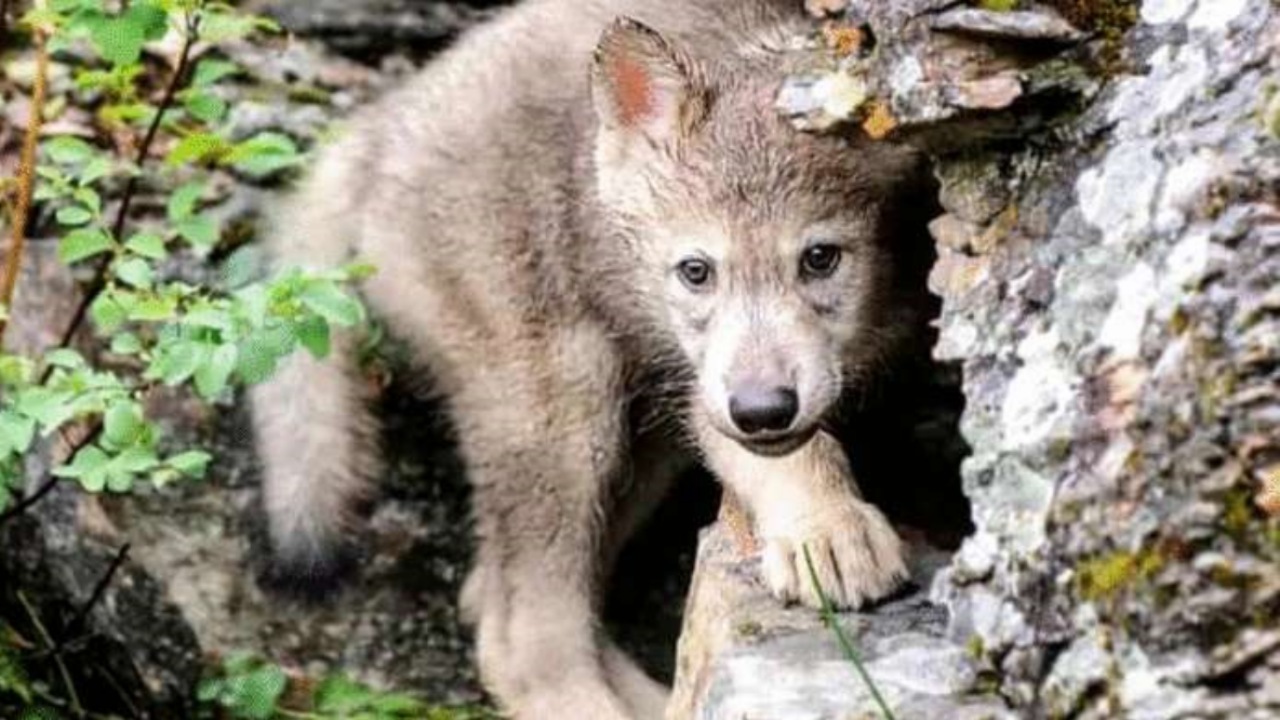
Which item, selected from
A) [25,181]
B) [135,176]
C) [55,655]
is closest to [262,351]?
[135,176]

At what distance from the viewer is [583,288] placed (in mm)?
4711

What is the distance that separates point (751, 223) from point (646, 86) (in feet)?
1.08

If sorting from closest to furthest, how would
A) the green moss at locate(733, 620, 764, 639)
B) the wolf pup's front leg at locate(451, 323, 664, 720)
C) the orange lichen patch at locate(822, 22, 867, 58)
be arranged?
the orange lichen patch at locate(822, 22, 867, 58) < the green moss at locate(733, 620, 764, 639) < the wolf pup's front leg at locate(451, 323, 664, 720)

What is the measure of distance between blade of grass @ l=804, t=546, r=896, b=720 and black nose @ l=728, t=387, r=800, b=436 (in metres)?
0.20

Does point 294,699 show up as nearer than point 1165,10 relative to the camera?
No

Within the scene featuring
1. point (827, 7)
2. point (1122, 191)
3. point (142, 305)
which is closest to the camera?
point (1122, 191)

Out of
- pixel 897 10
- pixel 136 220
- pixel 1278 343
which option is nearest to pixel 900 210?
pixel 897 10

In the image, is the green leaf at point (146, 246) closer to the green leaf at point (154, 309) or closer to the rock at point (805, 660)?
the green leaf at point (154, 309)

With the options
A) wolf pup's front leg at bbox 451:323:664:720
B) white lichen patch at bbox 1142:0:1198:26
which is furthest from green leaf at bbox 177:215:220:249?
white lichen patch at bbox 1142:0:1198:26

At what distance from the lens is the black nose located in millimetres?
3895

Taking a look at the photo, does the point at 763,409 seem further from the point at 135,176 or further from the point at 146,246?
the point at 135,176

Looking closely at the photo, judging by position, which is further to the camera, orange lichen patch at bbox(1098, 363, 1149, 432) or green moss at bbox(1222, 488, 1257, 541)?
orange lichen patch at bbox(1098, 363, 1149, 432)

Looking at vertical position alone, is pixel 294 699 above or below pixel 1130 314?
below

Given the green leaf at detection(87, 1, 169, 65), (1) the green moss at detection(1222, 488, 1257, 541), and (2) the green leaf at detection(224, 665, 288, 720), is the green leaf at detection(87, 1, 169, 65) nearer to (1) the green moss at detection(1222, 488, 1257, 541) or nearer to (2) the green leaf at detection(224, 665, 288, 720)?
(2) the green leaf at detection(224, 665, 288, 720)
